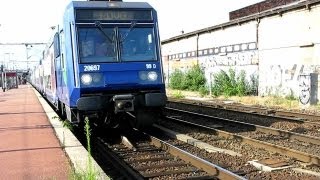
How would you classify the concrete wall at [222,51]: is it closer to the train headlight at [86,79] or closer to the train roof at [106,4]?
the train roof at [106,4]

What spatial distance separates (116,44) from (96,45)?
1.55ft

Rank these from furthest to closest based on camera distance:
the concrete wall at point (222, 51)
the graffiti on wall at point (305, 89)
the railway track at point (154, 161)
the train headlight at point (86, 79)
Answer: the concrete wall at point (222, 51) → the graffiti on wall at point (305, 89) → the train headlight at point (86, 79) → the railway track at point (154, 161)

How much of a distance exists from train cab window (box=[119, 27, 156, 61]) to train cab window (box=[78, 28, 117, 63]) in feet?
0.81

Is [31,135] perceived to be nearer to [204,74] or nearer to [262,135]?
[262,135]

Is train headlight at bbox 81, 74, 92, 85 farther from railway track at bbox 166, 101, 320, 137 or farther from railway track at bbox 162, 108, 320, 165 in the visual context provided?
railway track at bbox 166, 101, 320, 137

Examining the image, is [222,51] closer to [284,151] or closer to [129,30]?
[129,30]

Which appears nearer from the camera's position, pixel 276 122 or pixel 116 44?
pixel 116 44

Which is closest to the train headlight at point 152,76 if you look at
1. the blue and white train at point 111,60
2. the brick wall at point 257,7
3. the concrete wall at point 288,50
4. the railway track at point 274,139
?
the blue and white train at point 111,60

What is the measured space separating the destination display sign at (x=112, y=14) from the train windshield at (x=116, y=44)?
25cm

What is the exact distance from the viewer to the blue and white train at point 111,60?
1088 centimetres

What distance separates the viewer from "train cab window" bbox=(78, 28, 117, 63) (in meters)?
11.0

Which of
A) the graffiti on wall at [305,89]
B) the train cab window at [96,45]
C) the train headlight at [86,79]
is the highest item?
the train cab window at [96,45]

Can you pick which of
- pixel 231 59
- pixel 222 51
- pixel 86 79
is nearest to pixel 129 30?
pixel 86 79

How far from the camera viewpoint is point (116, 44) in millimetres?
11250
